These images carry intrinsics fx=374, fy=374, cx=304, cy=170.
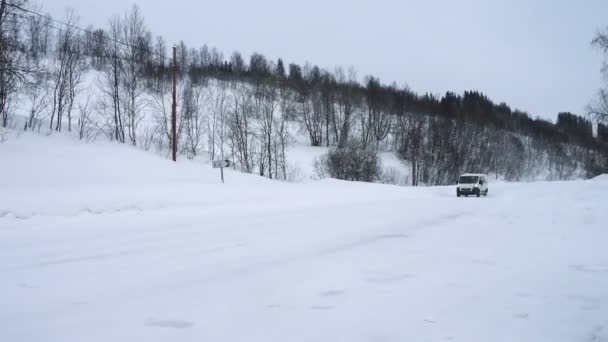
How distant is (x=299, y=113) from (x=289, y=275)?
216ft

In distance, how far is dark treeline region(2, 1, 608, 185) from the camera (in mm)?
36875

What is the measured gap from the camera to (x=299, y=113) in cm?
7019

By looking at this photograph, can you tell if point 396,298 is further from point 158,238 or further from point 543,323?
point 158,238

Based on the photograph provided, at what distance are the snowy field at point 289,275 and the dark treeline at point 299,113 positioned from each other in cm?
1744

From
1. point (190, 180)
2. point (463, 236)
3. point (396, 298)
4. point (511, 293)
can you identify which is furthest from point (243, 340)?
point (190, 180)

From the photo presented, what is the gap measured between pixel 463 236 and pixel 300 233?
4042 millimetres

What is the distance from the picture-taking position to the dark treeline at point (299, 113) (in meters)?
36.9

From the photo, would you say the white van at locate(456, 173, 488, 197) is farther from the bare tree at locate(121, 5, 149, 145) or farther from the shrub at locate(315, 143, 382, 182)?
the bare tree at locate(121, 5, 149, 145)

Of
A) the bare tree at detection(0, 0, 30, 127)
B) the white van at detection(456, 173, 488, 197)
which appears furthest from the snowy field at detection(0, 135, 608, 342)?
the white van at detection(456, 173, 488, 197)

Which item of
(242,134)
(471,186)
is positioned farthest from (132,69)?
(471,186)

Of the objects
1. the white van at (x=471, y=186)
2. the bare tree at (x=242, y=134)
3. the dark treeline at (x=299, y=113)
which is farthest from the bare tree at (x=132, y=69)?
the white van at (x=471, y=186)

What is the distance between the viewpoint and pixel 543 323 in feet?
12.8

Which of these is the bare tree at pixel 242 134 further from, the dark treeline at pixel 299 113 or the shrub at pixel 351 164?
the shrub at pixel 351 164

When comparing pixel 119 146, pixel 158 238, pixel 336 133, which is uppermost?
pixel 336 133
